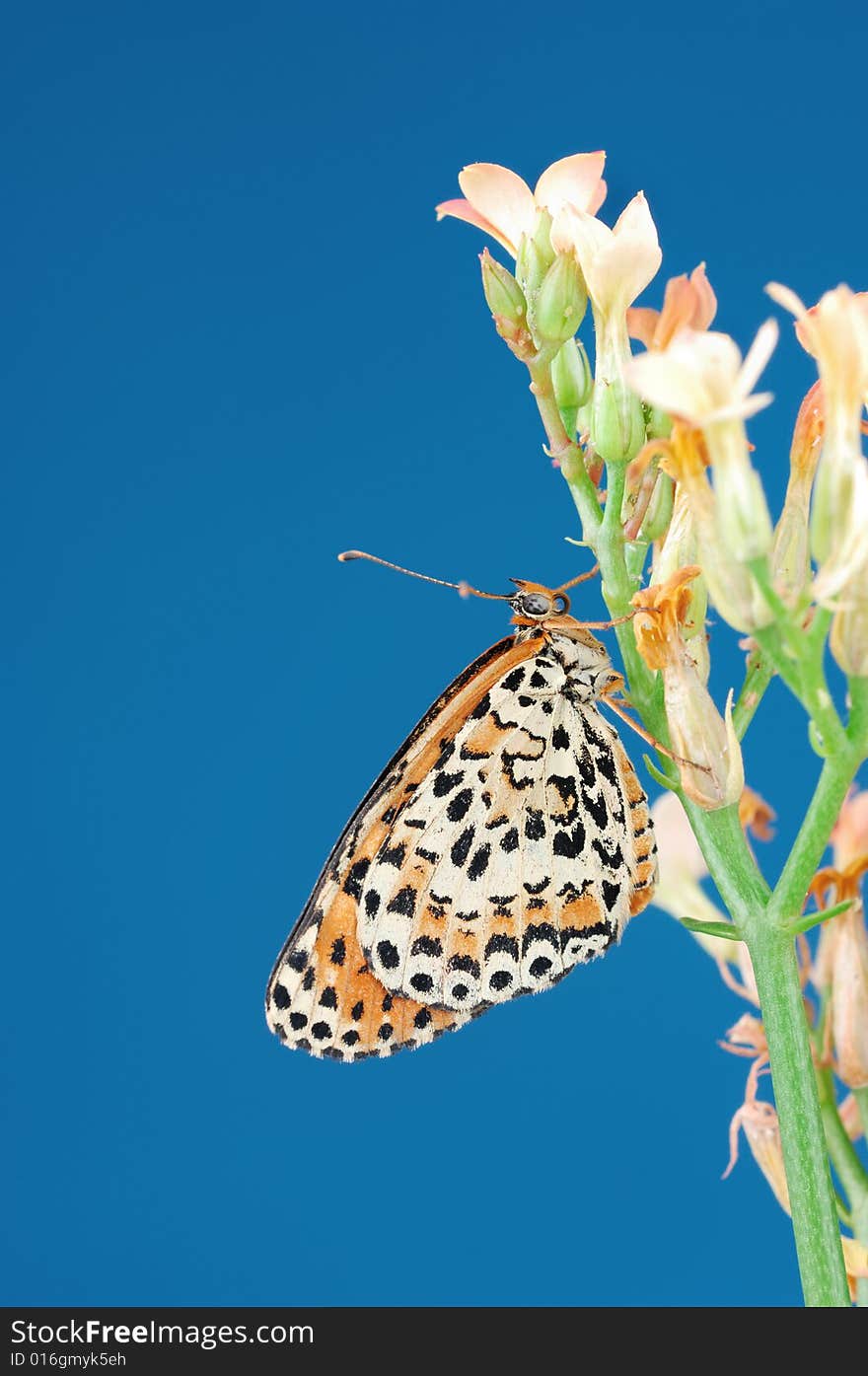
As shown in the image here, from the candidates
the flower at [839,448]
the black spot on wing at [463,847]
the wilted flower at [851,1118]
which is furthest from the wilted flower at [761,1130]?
the flower at [839,448]

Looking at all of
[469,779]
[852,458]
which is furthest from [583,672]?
[852,458]

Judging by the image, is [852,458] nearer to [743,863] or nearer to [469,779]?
[743,863]

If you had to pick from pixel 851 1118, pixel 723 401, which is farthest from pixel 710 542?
pixel 851 1118

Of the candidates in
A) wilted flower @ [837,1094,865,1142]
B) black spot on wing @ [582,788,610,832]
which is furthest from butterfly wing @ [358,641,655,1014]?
wilted flower @ [837,1094,865,1142]

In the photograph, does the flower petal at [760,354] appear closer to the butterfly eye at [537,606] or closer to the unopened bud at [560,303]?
the unopened bud at [560,303]
